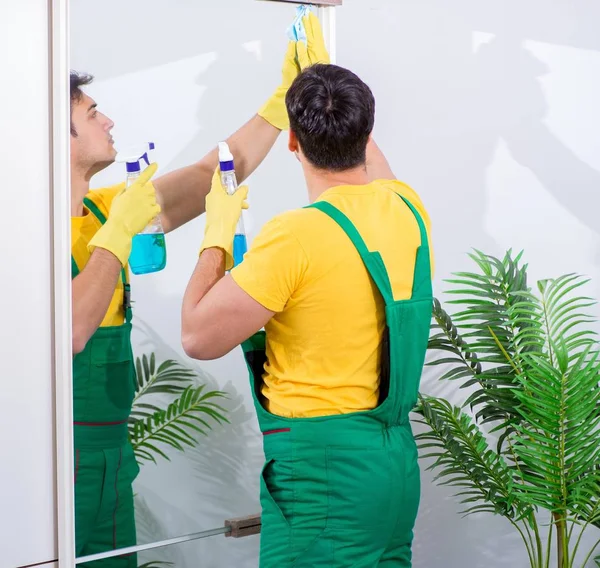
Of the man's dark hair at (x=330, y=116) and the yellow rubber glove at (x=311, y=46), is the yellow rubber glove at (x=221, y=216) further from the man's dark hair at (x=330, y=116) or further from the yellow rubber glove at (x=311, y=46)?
the yellow rubber glove at (x=311, y=46)

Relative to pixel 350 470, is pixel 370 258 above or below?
above

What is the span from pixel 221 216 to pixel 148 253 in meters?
0.21

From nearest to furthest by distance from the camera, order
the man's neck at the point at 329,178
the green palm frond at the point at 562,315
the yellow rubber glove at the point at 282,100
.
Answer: the man's neck at the point at 329,178, the yellow rubber glove at the point at 282,100, the green palm frond at the point at 562,315

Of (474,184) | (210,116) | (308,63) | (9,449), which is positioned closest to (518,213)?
(474,184)

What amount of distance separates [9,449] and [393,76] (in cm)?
142

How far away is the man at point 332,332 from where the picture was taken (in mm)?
1513

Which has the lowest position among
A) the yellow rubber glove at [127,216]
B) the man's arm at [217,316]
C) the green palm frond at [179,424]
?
the green palm frond at [179,424]

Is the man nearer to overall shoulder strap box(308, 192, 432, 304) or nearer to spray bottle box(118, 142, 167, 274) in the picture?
overall shoulder strap box(308, 192, 432, 304)

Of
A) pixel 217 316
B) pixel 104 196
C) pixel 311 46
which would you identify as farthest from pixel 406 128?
pixel 217 316

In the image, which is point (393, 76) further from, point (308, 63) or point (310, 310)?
point (310, 310)

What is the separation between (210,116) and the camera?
6.13 feet

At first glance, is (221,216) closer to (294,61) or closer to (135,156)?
(135,156)

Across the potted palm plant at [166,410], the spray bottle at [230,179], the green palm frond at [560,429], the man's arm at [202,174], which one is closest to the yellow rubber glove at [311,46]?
the man's arm at [202,174]

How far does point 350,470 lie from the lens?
1545mm
